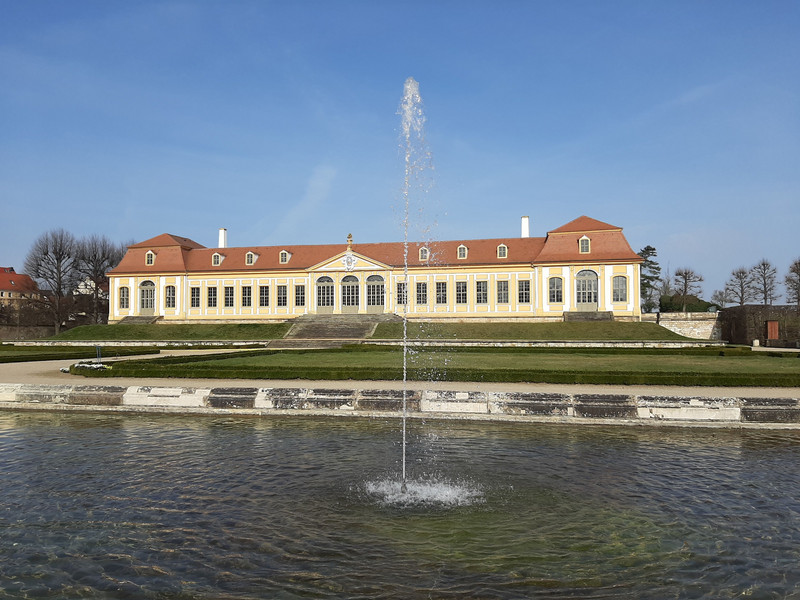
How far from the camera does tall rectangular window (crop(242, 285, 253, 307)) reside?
170ft

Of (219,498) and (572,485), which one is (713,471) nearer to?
(572,485)

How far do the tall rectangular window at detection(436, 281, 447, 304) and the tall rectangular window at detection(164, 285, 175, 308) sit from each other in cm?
2460

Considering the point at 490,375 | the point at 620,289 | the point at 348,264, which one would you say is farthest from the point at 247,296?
the point at 490,375

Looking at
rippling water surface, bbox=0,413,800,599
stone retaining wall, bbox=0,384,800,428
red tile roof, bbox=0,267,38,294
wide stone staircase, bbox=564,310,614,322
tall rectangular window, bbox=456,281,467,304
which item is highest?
red tile roof, bbox=0,267,38,294

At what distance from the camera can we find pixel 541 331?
39031 millimetres

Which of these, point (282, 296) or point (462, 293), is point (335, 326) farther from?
point (462, 293)

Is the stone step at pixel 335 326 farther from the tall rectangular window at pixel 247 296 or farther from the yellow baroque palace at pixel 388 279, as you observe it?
the tall rectangular window at pixel 247 296

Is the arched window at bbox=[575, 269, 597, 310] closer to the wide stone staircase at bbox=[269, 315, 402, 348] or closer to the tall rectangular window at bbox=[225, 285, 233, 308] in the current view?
the wide stone staircase at bbox=[269, 315, 402, 348]

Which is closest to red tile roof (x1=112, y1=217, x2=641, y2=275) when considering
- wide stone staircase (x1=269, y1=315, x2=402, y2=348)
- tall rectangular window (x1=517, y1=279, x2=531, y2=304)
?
tall rectangular window (x1=517, y1=279, x2=531, y2=304)

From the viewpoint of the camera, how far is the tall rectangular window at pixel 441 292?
1907 inches

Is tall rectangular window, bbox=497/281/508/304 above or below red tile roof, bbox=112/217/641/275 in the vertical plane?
below

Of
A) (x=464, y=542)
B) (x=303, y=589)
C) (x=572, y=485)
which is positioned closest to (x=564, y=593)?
(x=464, y=542)

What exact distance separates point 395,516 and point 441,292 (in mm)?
42932

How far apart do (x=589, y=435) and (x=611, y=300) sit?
38.2 metres
